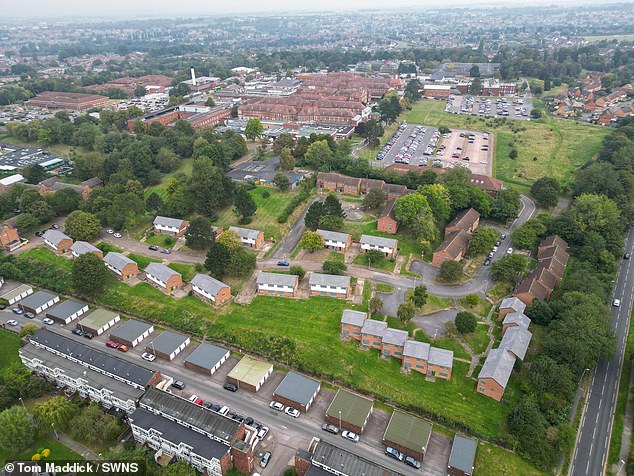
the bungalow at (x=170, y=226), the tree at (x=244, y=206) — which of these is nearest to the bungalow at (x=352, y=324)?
the tree at (x=244, y=206)

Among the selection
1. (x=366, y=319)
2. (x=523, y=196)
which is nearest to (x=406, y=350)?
(x=366, y=319)

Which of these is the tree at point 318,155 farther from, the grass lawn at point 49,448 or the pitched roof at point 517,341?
the grass lawn at point 49,448

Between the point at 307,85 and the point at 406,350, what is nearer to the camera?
the point at 406,350

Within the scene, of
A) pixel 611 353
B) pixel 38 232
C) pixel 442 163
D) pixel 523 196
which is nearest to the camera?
pixel 611 353

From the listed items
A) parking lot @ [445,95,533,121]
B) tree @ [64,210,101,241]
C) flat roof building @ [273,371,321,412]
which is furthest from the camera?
parking lot @ [445,95,533,121]

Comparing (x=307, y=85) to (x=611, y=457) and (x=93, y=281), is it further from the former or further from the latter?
(x=611, y=457)

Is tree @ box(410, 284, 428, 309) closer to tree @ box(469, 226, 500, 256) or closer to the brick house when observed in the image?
tree @ box(469, 226, 500, 256)

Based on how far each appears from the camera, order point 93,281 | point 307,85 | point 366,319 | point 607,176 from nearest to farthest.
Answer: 1. point 366,319
2. point 93,281
3. point 607,176
4. point 307,85

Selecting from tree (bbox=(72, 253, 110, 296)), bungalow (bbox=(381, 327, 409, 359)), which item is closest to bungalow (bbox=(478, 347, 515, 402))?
bungalow (bbox=(381, 327, 409, 359))
